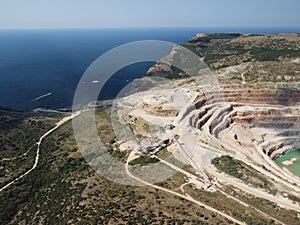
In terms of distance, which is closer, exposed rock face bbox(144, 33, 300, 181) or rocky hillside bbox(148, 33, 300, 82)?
exposed rock face bbox(144, 33, 300, 181)

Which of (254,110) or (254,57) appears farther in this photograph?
(254,57)

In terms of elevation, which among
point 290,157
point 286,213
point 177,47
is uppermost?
point 177,47

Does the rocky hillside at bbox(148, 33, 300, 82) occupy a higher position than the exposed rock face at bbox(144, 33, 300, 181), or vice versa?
the rocky hillside at bbox(148, 33, 300, 82)

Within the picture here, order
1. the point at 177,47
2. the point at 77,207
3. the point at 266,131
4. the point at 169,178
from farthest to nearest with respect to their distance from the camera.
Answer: the point at 177,47, the point at 266,131, the point at 169,178, the point at 77,207

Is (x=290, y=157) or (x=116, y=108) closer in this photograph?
(x=290, y=157)

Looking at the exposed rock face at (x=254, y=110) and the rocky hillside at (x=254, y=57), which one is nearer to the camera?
the exposed rock face at (x=254, y=110)

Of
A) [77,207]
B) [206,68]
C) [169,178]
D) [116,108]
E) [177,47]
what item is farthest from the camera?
[177,47]

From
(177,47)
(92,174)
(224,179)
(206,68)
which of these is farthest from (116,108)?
(177,47)

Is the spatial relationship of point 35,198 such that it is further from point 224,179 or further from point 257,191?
point 257,191

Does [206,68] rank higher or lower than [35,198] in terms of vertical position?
higher

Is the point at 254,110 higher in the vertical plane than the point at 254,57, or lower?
lower

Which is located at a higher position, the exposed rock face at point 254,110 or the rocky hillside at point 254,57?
the rocky hillside at point 254,57
